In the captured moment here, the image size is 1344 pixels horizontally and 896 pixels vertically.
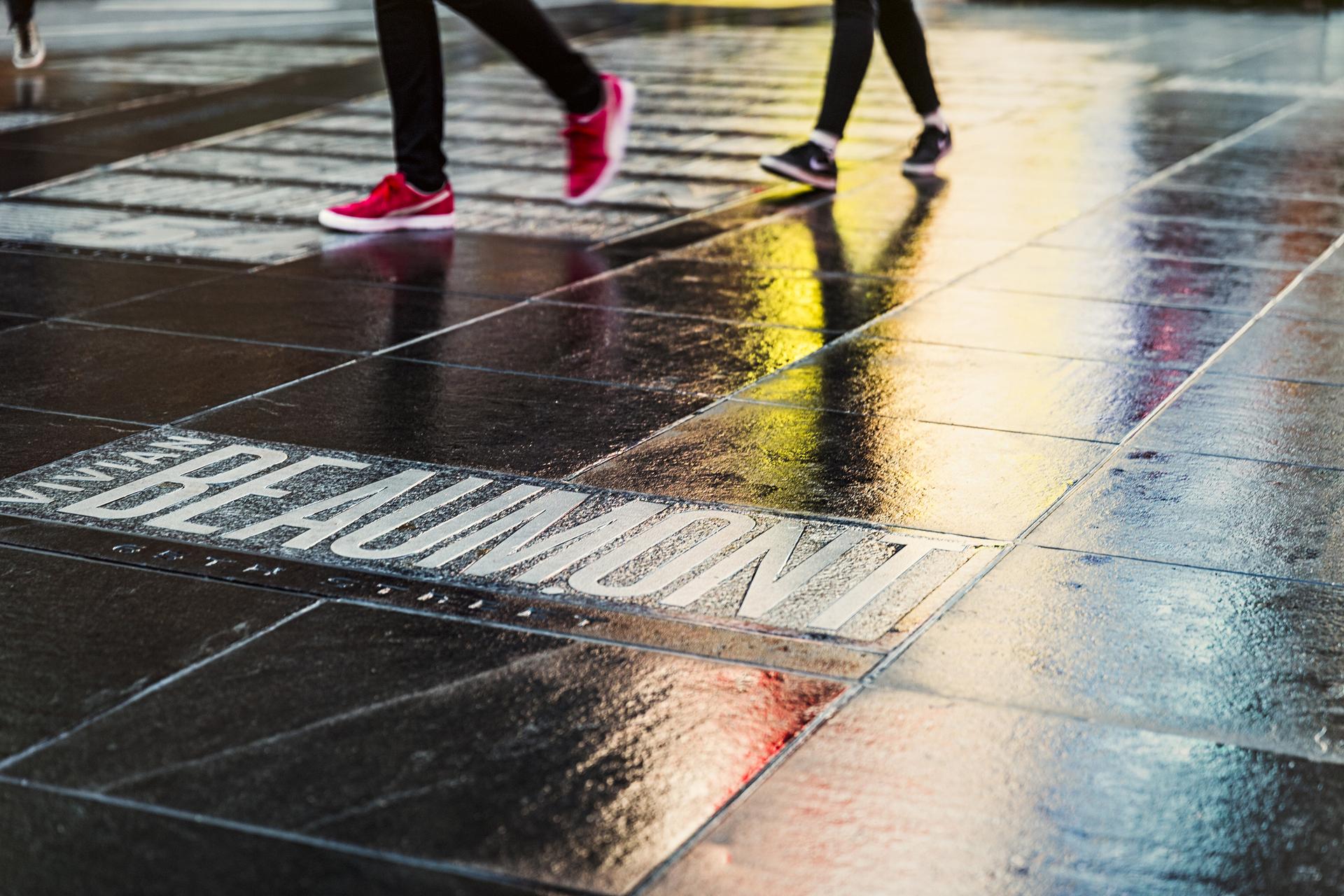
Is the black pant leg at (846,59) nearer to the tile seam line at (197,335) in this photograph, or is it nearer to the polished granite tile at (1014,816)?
the tile seam line at (197,335)

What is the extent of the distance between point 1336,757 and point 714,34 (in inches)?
459

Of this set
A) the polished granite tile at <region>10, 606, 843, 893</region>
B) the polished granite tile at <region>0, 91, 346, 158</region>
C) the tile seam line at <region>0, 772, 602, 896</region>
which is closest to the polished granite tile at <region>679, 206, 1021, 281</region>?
the polished granite tile at <region>0, 91, 346, 158</region>

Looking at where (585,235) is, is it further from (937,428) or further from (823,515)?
(823,515)

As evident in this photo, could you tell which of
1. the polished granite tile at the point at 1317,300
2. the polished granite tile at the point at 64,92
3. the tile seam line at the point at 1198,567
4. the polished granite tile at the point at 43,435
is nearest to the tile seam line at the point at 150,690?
the polished granite tile at the point at 43,435

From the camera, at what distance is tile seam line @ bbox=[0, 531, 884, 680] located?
A: 2.60 metres

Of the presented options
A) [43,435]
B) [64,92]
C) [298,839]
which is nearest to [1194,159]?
[43,435]

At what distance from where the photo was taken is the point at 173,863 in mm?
2033

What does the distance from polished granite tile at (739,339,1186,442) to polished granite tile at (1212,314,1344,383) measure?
8.2 inches

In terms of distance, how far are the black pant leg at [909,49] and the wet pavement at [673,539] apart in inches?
22.0

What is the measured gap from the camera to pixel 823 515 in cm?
327

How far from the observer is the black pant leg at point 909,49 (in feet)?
23.1

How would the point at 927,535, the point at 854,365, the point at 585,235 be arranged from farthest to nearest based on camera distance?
the point at 585,235, the point at 854,365, the point at 927,535

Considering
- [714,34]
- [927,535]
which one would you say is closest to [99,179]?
[927,535]

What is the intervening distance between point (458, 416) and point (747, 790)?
1807mm
